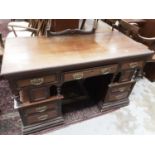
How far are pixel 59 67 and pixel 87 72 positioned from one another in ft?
0.89

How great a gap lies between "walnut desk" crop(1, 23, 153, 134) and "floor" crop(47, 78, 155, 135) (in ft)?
0.43

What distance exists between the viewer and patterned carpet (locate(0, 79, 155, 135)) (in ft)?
5.18

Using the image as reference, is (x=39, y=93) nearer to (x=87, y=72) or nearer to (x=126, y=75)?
(x=87, y=72)

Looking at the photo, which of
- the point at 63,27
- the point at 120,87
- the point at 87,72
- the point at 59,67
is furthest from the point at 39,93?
the point at 120,87

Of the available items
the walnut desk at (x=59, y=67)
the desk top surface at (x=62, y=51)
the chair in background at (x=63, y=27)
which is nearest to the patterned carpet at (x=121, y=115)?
the walnut desk at (x=59, y=67)

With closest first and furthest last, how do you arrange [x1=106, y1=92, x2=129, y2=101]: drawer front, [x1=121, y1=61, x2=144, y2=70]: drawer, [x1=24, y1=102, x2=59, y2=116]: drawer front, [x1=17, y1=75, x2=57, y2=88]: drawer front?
[x1=17, y1=75, x2=57, y2=88]: drawer front < [x1=24, y1=102, x2=59, y2=116]: drawer front < [x1=121, y1=61, x2=144, y2=70]: drawer < [x1=106, y1=92, x2=129, y2=101]: drawer front

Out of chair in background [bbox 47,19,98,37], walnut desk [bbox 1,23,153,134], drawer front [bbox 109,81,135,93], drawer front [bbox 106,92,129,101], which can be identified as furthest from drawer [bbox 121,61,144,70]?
chair in background [bbox 47,19,98,37]

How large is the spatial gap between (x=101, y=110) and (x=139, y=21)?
1500 mm

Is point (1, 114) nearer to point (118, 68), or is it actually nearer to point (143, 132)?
point (118, 68)

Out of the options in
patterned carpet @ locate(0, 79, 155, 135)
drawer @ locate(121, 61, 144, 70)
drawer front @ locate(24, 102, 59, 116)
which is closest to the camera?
drawer front @ locate(24, 102, 59, 116)

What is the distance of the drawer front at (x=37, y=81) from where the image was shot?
113 cm

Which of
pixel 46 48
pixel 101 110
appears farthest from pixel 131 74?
pixel 46 48

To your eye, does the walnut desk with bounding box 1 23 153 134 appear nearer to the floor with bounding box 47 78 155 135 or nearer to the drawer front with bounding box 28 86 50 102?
the drawer front with bounding box 28 86 50 102

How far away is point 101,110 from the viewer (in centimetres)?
179
